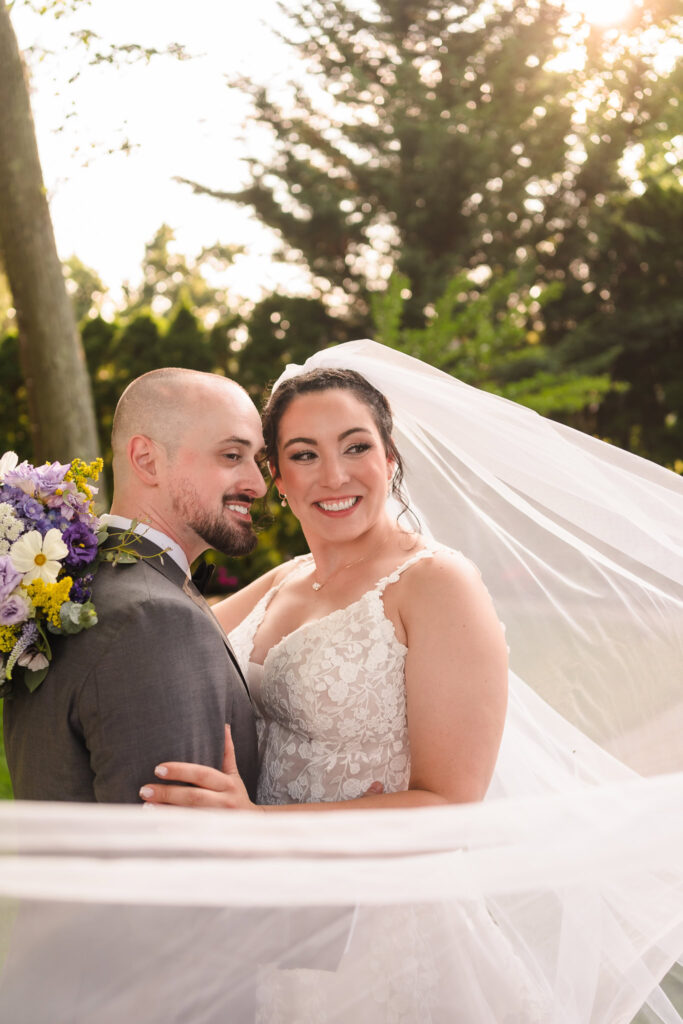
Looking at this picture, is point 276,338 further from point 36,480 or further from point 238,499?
point 36,480

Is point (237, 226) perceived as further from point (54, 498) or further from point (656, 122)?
point (54, 498)

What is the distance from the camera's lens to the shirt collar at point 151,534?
2.41 metres

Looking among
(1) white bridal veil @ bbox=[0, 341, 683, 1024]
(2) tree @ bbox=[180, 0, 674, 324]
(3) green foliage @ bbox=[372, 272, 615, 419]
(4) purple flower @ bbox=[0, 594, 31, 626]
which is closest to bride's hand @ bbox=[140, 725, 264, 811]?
(1) white bridal veil @ bbox=[0, 341, 683, 1024]

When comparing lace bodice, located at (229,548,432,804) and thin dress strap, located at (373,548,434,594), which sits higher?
thin dress strap, located at (373,548,434,594)

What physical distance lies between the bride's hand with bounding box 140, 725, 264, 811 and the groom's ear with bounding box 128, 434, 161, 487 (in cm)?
83

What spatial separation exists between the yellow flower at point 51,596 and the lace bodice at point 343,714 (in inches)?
33.3

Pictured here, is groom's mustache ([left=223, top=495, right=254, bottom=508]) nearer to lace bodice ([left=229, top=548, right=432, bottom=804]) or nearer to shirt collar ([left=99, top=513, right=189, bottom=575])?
shirt collar ([left=99, top=513, right=189, bottom=575])

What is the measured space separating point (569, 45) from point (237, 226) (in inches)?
210

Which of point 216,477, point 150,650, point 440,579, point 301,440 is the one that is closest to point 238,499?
point 216,477

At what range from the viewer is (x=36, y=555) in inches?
82.2

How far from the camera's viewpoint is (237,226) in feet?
46.5

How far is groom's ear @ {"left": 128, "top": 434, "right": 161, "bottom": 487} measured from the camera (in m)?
2.54

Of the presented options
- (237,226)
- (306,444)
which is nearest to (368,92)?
(237,226)

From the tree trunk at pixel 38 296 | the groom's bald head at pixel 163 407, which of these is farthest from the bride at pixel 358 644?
the tree trunk at pixel 38 296
